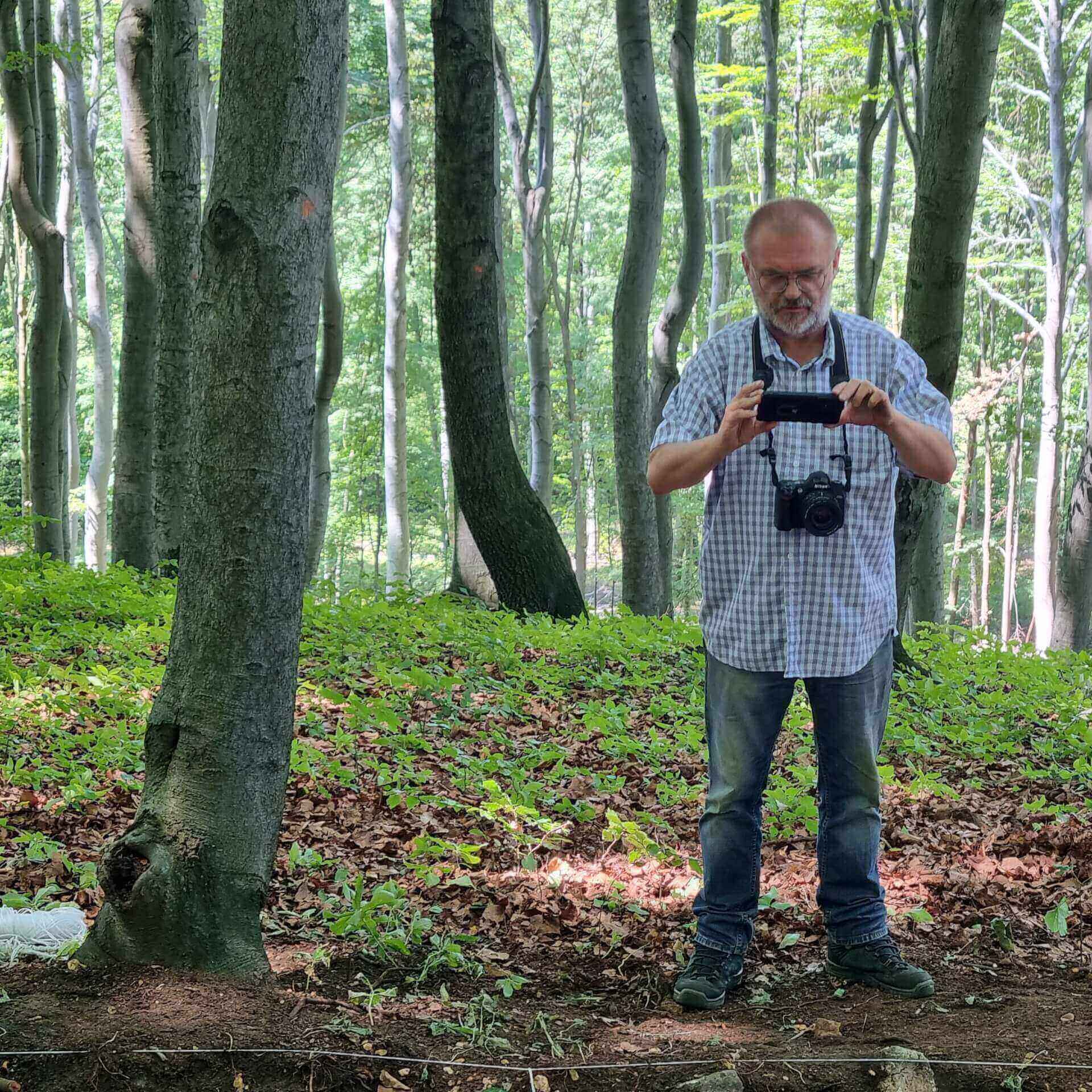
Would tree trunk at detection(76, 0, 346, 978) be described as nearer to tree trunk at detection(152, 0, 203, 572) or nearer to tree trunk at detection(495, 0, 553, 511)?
tree trunk at detection(152, 0, 203, 572)

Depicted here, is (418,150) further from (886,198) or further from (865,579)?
(865,579)

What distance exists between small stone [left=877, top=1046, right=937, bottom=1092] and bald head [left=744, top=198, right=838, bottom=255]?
2.13m

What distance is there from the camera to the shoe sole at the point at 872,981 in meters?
3.18

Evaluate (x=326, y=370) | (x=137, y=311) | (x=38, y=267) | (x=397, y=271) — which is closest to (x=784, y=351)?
(x=137, y=311)

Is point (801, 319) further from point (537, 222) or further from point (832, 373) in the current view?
point (537, 222)

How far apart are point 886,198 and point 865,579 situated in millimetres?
11645

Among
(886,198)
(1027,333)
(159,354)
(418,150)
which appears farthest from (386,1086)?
(1027,333)

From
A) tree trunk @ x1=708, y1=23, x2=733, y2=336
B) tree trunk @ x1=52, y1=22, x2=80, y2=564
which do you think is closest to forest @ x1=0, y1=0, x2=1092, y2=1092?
tree trunk @ x1=52, y1=22, x2=80, y2=564

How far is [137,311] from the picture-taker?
9.42 metres

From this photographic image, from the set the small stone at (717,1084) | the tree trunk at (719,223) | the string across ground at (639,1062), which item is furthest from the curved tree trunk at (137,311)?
the tree trunk at (719,223)

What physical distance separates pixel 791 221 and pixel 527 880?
2.49 m

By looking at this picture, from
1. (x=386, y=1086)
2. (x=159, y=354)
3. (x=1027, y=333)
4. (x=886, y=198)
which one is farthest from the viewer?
(x=1027, y=333)

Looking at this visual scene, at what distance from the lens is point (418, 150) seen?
24.9 metres

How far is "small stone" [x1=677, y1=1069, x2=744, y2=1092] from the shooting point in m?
2.52
